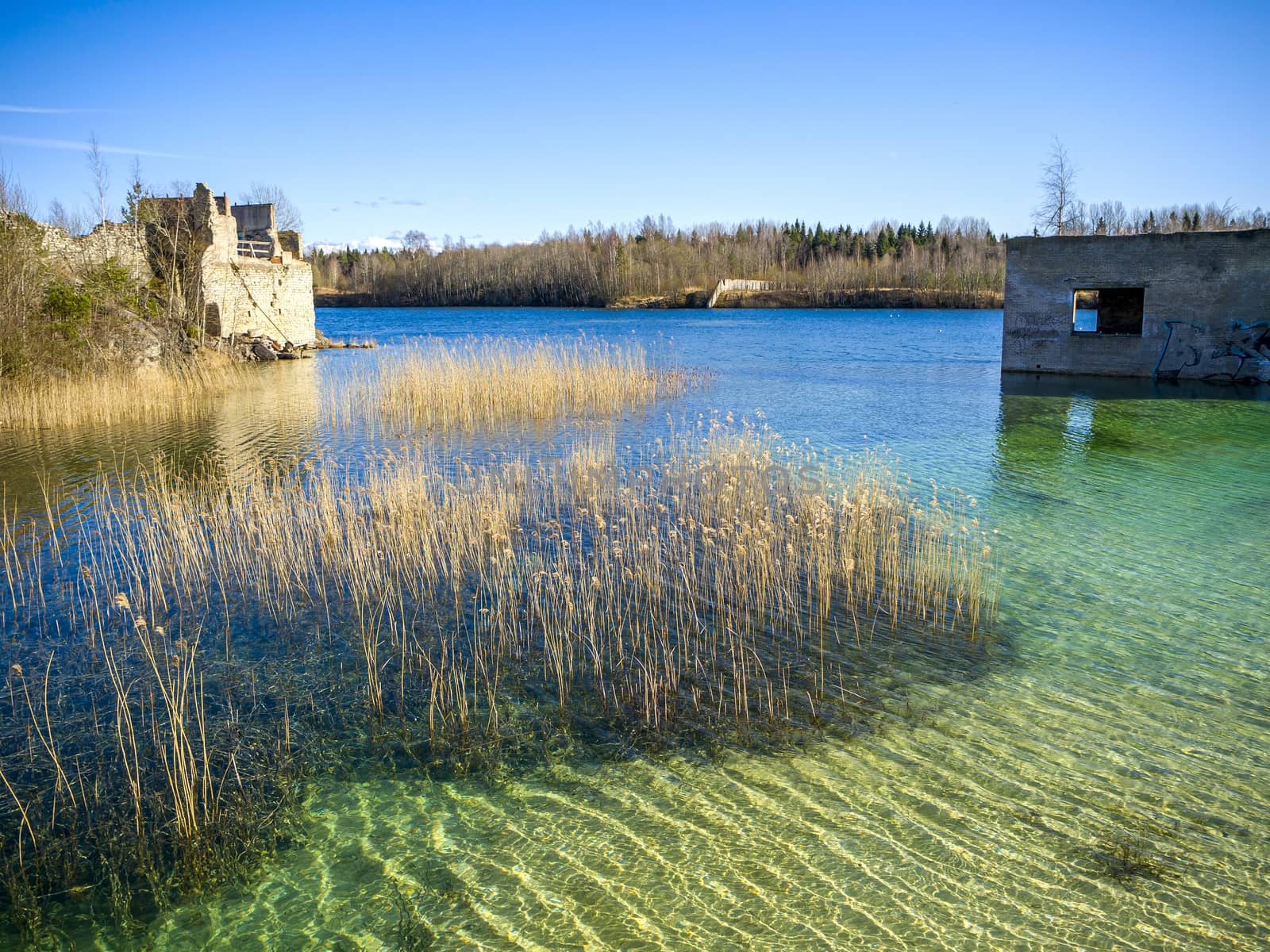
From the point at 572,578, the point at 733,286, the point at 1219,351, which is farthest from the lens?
the point at 733,286

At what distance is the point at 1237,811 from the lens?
420 cm

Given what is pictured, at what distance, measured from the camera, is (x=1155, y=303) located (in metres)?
20.8

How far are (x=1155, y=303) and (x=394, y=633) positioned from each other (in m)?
21.4

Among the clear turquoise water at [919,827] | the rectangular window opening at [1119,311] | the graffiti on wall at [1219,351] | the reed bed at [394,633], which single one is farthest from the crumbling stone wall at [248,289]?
the graffiti on wall at [1219,351]

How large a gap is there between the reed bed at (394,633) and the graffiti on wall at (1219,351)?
14.7 metres

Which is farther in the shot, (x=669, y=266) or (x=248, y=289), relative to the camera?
(x=669, y=266)

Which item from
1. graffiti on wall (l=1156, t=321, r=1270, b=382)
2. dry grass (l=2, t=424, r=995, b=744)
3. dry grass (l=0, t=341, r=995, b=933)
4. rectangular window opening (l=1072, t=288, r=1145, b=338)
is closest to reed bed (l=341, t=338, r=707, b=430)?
dry grass (l=0, t=341, r=995, b=933)

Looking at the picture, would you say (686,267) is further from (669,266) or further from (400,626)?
(400,626)

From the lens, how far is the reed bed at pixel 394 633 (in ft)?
14.5

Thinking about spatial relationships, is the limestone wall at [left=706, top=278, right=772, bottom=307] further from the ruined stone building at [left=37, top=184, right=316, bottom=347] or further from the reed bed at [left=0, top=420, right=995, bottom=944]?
the reed bed at [left=0, top=420, right=995, bottom=944]

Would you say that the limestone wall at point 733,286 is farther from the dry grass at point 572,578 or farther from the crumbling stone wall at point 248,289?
the dry grass at point 572,578

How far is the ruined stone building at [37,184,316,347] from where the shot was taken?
2414cm

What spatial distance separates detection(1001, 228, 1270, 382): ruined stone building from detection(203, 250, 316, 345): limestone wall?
24.4m

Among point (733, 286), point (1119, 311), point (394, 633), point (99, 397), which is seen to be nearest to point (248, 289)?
point (99, 397)
